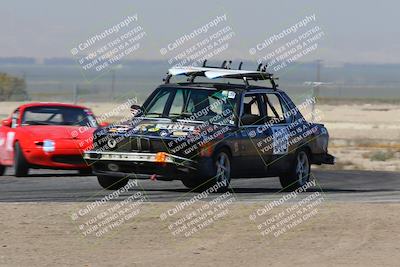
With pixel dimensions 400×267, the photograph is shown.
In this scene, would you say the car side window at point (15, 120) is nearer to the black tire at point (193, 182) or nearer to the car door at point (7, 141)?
the car door at point (7, 141)

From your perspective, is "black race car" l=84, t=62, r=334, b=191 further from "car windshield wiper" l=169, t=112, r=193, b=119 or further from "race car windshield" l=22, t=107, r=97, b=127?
"race car windshield" l=22, t=107, r=97, b=127

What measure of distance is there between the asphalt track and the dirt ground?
182cm

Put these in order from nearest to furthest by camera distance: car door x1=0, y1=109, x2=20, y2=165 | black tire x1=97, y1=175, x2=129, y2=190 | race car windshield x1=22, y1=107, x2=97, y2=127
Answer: black tire x1=97, y1=175, x2=129, y2=190, car door x1=0, y1=109, x2=20, y2=165, race car windshield x1=22, y1=107, x2=97, y2=127

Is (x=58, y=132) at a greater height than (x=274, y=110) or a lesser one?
greater

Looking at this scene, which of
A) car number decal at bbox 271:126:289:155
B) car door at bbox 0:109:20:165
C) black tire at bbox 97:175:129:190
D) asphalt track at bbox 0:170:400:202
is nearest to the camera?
asphalt track at bbox 0:170:400:202

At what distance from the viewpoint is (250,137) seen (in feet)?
53.7

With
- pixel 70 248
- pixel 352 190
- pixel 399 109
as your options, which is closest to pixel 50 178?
pixel 352 190

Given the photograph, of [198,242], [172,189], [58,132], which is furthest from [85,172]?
[198,242]

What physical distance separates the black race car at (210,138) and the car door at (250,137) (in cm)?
1

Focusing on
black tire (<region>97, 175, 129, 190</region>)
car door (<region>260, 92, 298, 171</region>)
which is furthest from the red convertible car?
car door (<region>260, 92, 298, 171</region>)

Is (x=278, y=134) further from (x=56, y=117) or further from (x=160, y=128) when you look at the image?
(x=56, y=117)

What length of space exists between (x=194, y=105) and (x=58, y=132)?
3.16 m

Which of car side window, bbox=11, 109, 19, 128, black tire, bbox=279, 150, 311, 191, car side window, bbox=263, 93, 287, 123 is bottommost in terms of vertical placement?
black tire, bbox=279, 150, 311, 191

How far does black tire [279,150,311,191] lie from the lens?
17.5 meters
